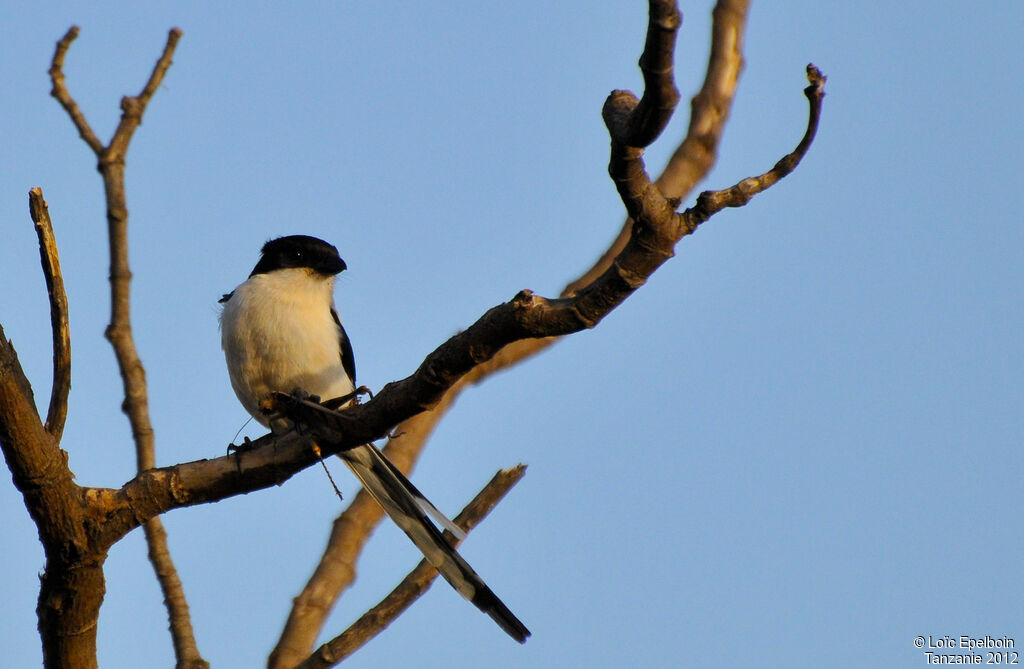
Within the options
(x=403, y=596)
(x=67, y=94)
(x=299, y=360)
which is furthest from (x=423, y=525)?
(x=67, y=94)

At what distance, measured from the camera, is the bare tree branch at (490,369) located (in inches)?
223

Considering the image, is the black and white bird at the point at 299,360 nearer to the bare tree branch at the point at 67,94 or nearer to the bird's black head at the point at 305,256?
the bird's black head at the point at 305,256

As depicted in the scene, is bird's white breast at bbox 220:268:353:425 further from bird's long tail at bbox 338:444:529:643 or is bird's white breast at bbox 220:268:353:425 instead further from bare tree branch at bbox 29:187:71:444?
bare tree branch at bbox 29:187:71:444

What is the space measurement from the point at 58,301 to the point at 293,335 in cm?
157

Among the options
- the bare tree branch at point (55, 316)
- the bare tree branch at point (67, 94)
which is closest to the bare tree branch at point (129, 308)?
the bare tree branch at point (67, 94)

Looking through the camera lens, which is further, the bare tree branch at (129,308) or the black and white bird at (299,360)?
the black and white bird at (299,360)

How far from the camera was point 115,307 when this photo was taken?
18.8 feet

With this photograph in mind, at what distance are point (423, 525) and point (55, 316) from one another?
207 cm

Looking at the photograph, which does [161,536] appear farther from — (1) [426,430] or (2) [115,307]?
(1) [426,430]

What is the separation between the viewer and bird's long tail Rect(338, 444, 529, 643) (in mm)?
4910

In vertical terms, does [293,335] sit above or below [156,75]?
below

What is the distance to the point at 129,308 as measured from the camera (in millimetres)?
5770

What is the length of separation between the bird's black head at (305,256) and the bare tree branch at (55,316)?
2.13 meters

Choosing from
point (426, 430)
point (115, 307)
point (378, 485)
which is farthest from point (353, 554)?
point (115, 307)
